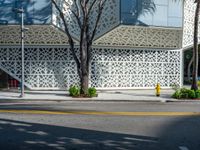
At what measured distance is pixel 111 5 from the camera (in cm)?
2877

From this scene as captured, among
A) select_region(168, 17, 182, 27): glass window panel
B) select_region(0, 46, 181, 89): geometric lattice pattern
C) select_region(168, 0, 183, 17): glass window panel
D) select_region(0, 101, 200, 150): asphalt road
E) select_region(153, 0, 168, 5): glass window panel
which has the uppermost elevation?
select_region(153, 0, 168, 5): glass window panel

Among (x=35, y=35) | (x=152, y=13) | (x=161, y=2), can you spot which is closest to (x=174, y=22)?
(x=161, y=2)

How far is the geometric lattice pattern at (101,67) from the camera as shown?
30703 millimetres

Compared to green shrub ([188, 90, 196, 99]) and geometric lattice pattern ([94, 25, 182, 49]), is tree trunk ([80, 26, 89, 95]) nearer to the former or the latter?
geometric lattice pattern ([94, 25, 182, 49])

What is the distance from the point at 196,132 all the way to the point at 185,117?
3585 mm

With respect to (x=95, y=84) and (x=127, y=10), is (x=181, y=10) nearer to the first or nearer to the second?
(x=127, y=10)

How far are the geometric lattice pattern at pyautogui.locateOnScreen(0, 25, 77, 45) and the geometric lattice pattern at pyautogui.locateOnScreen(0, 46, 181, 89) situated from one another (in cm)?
59

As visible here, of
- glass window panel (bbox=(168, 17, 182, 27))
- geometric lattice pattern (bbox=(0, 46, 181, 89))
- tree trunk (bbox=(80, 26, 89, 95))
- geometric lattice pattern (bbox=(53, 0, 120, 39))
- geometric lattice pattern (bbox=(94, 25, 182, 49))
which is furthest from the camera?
geometric lattice pattern (bbox=(0, 46, 181, 89))

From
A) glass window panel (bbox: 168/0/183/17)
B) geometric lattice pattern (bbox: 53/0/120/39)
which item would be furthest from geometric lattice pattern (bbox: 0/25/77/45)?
glass window panel (bbox: 168/0/183/17)

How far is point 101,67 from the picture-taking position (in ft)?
103

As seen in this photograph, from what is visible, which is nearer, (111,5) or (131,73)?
(111,5)

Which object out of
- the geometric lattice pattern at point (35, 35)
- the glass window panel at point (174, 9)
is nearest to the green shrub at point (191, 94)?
the glass window panel at point (174, 9)

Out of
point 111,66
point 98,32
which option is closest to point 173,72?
point 111,66

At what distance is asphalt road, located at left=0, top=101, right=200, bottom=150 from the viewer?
8742 millimetres
